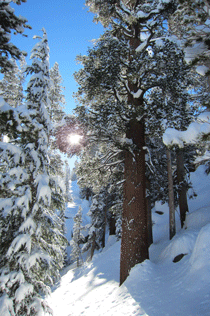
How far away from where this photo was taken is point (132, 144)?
6922 millimetres

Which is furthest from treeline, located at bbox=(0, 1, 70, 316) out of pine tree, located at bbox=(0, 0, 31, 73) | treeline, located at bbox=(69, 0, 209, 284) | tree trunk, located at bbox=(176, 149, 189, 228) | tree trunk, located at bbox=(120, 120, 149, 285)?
tree trunk, located at bbox=(176, 149, 189, 228)

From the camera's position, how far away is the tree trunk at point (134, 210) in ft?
20.7

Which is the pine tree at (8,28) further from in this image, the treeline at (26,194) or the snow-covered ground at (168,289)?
the snow-covered ground at (168,289)

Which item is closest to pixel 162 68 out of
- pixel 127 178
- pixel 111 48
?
pixel 111 48

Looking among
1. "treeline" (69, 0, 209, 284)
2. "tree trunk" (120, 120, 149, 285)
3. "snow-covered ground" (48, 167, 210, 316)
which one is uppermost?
"treeline" (69, 0, 209, 284)

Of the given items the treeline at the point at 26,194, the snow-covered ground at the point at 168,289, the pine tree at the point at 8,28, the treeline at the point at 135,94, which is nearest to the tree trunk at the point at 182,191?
the snow-covered ground at the point at 168,289

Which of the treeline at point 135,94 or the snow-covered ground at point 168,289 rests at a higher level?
the treeline at point 135,94

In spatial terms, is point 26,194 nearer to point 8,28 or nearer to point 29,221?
point 29,221

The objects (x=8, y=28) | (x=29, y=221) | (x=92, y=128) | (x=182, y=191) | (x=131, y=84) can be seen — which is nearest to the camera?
(x=8, y=28)

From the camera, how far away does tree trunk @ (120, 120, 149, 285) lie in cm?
631

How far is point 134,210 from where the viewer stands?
6621 mm

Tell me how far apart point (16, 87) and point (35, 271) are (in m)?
16.1

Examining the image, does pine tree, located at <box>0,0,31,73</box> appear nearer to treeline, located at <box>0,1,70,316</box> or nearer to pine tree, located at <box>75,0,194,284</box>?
treeline, located at <box>0,1,70,316</box>

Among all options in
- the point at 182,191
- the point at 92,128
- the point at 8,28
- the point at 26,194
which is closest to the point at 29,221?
the point at 26,194
